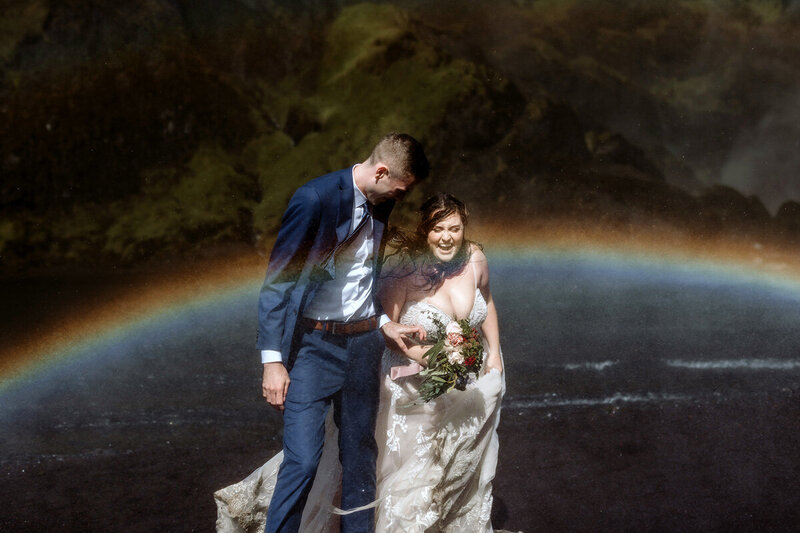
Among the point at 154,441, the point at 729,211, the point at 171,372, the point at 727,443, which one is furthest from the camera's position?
the point at 729,211

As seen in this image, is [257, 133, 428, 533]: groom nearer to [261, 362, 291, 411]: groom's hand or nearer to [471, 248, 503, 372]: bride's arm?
[261, 362, 291, 411]: groom's hand

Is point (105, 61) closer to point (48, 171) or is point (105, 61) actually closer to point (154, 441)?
point (48, 171)

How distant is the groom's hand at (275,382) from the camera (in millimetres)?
2590

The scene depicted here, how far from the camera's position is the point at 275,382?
8.50ft

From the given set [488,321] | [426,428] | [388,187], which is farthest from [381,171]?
[426,428]

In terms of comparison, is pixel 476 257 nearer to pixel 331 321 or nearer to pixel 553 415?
pixel 331 321

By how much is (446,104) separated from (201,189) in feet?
10.0

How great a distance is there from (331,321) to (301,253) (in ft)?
1.02

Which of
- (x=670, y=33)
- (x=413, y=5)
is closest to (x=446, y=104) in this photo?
(x=413, y=5)

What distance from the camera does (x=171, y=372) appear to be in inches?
295

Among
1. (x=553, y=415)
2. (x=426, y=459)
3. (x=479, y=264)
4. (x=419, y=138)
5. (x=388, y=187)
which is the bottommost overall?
(x=553, y=415)

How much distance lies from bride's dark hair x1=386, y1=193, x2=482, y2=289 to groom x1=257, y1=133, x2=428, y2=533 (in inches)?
13.0

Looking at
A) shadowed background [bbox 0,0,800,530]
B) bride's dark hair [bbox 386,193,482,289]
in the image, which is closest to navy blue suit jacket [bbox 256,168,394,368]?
bride's dark hair [bbox 386,193,482,289]

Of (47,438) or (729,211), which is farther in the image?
(729,211)
